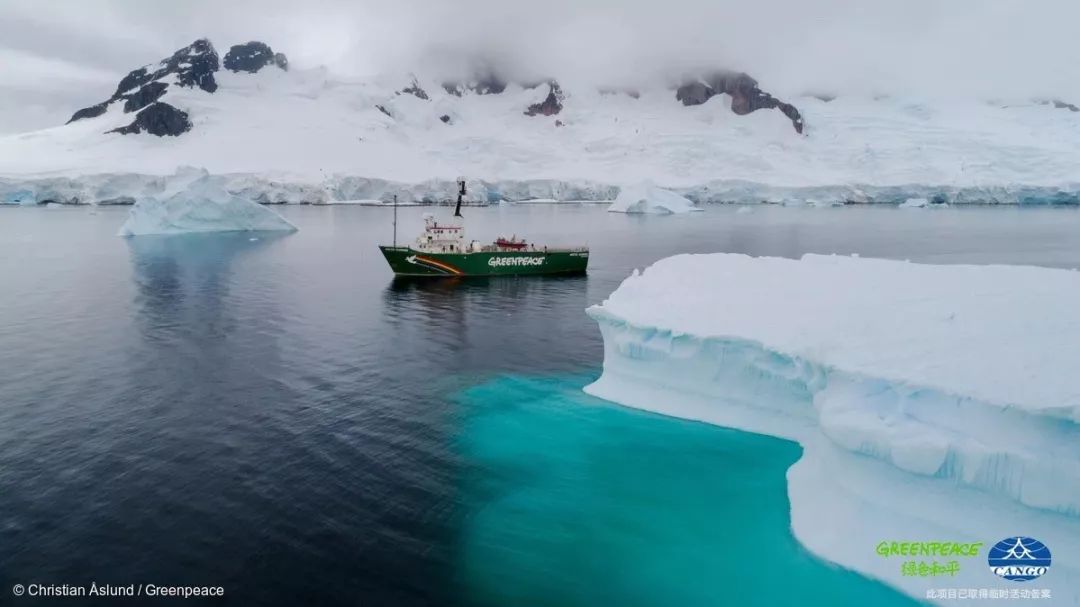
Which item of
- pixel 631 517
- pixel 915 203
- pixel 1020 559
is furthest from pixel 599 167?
pixel 1020 559

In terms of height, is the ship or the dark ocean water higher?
the ship

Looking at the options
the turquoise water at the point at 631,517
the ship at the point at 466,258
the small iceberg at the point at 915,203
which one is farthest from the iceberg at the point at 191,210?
the small iceberg at the point at 915,203

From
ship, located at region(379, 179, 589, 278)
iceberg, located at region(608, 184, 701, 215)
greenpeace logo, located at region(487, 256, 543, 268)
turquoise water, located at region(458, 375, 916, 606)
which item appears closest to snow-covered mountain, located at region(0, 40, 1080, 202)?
iceberg, located at region(608, 184, 701, 215)

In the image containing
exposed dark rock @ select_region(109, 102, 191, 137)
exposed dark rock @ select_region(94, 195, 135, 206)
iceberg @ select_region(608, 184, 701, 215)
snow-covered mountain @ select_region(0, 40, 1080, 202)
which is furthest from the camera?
exposed dark rock @ select_region(109, 102, 191, 137)

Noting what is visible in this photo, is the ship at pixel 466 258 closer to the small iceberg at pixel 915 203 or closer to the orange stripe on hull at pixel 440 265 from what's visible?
the orange stripe on hull at pixel 440 265

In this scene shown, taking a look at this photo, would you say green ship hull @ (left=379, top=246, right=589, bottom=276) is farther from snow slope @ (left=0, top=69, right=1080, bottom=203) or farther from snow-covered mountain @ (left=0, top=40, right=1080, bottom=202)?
snow slope @ (left=0, top=69, right=1080, bottom=203)

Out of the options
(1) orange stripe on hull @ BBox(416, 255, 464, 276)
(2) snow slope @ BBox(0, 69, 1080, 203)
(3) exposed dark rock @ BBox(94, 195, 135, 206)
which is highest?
(2) snow slope @ BBox(0, 69, 1080, 203)

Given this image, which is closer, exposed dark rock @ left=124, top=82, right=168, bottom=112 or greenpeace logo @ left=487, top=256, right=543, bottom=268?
greenpeace logo @ left=487, top=256, right=543, bottom=268

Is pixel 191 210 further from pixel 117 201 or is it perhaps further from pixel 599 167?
pixel 599 167

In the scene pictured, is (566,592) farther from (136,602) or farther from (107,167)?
(107,167)
